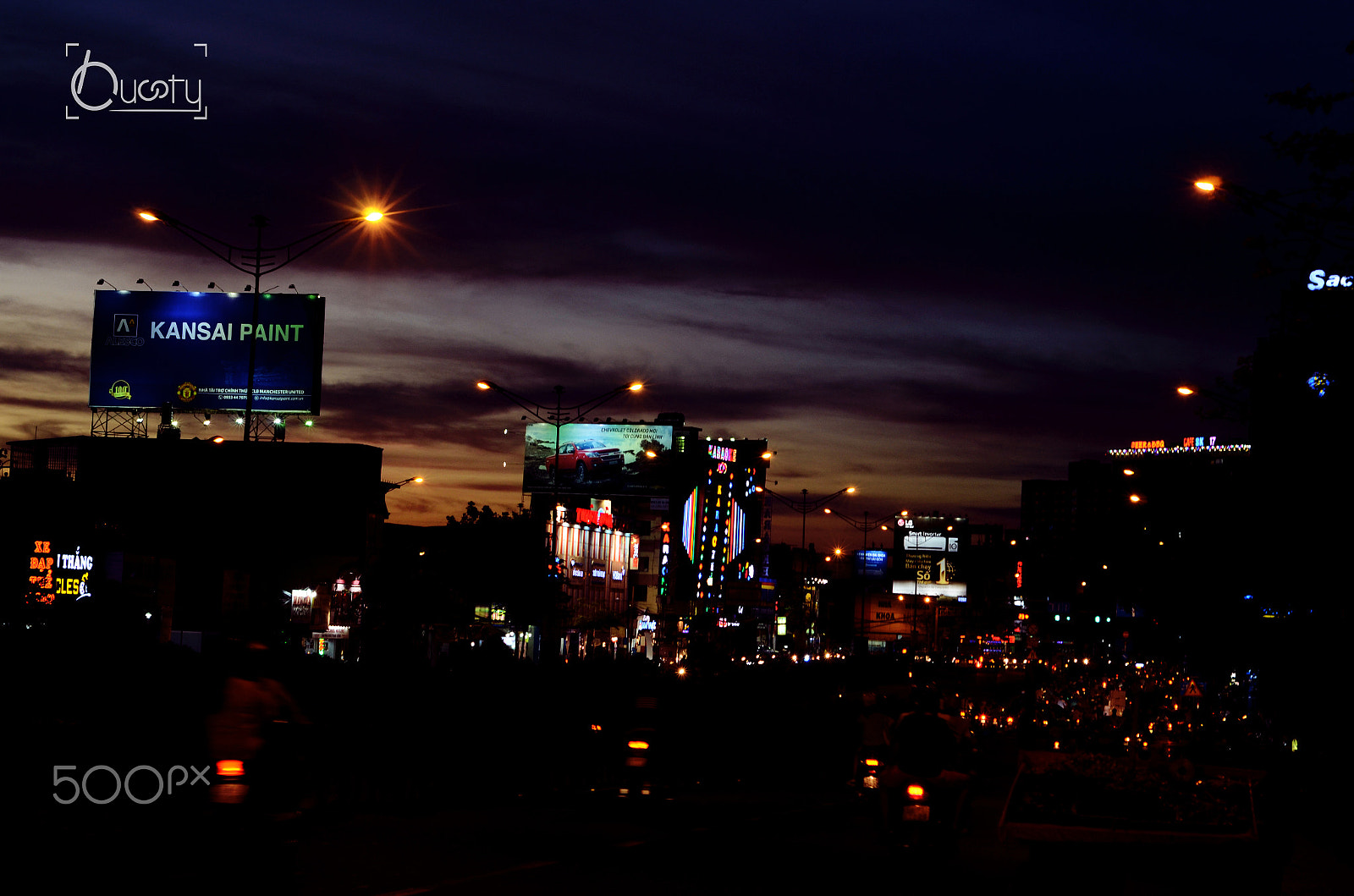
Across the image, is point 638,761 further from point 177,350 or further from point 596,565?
point 596,565

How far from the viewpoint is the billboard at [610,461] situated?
114812 mm

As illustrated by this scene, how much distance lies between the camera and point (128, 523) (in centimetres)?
6278

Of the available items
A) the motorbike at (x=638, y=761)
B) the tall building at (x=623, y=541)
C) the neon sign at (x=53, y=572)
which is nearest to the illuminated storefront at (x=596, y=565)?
the tall building at (x=623, y=541)

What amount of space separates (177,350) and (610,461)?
6028 cm

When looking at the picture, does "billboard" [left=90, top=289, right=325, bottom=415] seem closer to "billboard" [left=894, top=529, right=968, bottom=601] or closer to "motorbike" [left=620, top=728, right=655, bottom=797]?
"motorbike" [left=620, top=728, right=655, bottom=797]

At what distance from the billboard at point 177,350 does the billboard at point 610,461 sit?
57.7 meters

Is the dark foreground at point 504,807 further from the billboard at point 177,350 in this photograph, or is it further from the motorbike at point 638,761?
the billboard at point 177,350

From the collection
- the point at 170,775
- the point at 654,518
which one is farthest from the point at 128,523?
the point at 654,518

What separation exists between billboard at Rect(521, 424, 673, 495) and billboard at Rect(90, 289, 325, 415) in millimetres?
57695

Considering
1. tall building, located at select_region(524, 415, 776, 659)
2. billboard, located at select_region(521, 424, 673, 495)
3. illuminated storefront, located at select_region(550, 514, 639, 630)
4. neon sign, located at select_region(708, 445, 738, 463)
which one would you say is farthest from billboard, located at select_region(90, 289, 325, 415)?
neon sign, located at select_region(708, 445, 738, 463)

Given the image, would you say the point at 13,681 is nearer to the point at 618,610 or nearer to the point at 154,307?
the point at 154,307

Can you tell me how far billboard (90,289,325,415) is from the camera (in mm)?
56625

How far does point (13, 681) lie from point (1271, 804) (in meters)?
15.6

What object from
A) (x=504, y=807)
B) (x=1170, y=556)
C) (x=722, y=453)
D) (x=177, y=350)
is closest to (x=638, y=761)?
(x=504, y=807)
